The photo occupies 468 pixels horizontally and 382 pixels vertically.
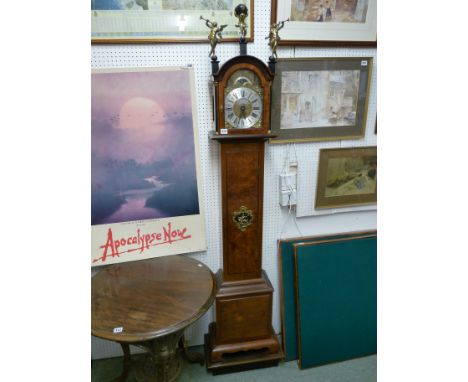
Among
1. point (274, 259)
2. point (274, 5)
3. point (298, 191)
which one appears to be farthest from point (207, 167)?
point (274, 5)

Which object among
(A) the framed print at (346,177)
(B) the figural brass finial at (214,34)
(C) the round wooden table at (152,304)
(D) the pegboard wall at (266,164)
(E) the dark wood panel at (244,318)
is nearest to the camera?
(C) the round wooden table at (152,304)

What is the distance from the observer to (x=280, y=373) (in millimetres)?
1818

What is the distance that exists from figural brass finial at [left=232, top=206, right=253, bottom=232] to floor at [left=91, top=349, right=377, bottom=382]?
0.91 m

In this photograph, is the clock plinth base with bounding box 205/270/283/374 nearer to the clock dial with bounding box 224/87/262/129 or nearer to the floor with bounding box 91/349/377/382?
the floor with bounding box 91/349/377/382

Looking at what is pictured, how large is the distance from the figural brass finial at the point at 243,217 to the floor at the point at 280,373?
91 centimetres

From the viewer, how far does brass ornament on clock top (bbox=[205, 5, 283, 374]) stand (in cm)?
142

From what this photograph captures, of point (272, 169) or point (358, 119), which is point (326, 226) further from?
point (358, 119)

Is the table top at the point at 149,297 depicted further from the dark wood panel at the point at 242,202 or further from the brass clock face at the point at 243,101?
the brass clock face at the point at 243,101

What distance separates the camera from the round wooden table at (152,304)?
48.2 inches

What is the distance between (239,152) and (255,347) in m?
1.15

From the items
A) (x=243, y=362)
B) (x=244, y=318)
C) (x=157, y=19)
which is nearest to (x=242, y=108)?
(x=157, y=19)

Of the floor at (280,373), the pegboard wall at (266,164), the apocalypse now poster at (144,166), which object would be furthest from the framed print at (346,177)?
the floor at (280,373)

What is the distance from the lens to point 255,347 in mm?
1788

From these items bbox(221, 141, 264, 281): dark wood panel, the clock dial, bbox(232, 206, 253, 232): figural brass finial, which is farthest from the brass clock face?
bbox(232, 206, 253, 232): figural brass finial
